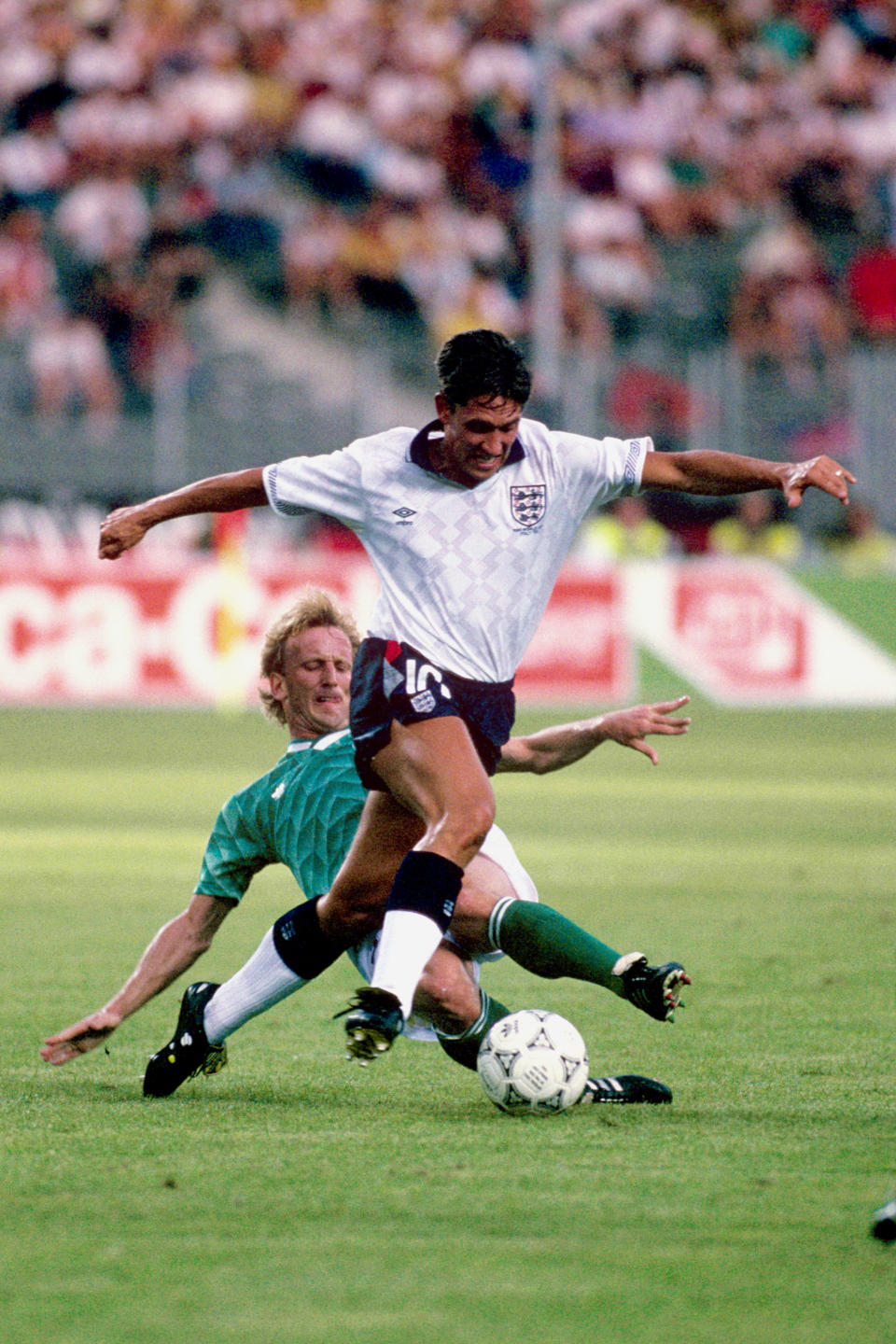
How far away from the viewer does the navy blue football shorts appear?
5.00 meters

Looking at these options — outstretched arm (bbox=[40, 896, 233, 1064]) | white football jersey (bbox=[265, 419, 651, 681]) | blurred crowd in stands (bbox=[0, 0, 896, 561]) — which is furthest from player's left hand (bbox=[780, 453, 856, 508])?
blurred crowd in stands (bbox=[0, 0, 896, 561])

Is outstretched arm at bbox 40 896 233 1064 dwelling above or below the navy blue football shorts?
below

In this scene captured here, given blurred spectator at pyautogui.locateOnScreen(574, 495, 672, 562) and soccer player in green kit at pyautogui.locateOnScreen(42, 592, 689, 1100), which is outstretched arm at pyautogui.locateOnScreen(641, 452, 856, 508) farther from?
blurred spectator at pyautogui.locateOnScreen(574, 495, 672, 562)

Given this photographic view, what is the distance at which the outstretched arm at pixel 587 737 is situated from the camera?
5.36 metres

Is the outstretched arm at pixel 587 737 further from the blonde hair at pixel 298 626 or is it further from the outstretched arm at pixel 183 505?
the outstretched arm at pixel 183 505

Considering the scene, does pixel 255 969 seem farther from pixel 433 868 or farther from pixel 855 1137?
pixel 855 1137

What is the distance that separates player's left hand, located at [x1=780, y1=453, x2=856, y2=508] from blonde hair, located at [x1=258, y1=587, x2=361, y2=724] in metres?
1.28

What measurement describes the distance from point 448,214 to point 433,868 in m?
18.7

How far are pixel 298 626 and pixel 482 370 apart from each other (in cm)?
101

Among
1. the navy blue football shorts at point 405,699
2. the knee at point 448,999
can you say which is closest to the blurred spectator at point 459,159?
the navy blue football shorts at point 405,699

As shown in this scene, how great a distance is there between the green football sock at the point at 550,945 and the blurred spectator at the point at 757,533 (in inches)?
578

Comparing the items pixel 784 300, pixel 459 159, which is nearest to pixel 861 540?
pixel 784 300

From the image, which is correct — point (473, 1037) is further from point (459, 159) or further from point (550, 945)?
point (459, 159)

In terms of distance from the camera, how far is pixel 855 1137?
14.9 feet
